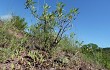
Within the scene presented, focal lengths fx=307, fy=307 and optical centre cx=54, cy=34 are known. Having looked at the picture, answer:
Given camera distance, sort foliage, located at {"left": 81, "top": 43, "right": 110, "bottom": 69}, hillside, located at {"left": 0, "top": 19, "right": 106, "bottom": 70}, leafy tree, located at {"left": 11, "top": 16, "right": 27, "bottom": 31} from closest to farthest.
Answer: hillside, located at {"left": 0, "top": 19, "right": 106, "bottom": 70} → foliage, located at {"left": 81, "top": 43, "right": 110, "bottom": 69} → leafy tree, located at {"left": 11, "top": 16, "right": 27, "bottom": 31}

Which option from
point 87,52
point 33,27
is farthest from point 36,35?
point 87,52

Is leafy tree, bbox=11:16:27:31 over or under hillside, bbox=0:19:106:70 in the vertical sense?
over

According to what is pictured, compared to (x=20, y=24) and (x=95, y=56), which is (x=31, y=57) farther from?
(x=20, y=24)

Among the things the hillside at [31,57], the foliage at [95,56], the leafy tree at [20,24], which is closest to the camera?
the hillside at [31,57]

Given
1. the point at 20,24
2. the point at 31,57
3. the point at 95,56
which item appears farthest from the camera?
the point at 20,24

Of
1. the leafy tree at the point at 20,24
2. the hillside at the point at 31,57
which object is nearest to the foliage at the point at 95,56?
the hillside at the point at 31,57

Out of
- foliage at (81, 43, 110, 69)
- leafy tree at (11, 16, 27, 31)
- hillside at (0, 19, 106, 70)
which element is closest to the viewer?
hillside at (0, 19, 106, 70)

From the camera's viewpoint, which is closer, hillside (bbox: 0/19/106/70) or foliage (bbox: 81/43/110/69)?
hillside (bbox: 0/19/106/70)

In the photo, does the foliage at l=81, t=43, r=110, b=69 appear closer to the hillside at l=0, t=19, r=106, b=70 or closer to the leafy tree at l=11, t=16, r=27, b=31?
the hillside at l=0, t=19, r=106, b=70

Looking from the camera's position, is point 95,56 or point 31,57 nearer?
point 31,57

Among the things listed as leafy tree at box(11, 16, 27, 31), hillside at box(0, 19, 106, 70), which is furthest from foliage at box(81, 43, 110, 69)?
leafy tree at box(11, 16, 27, 31)

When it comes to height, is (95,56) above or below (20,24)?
below

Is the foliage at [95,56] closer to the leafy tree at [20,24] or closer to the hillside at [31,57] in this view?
the hillside at [31,57]

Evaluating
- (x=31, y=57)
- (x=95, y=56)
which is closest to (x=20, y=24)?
(x=95, y=56)
